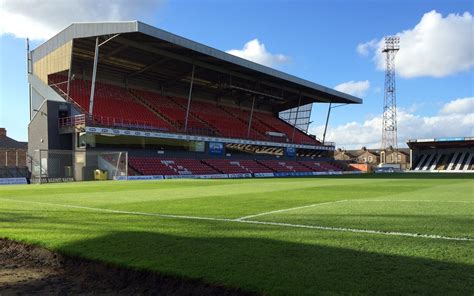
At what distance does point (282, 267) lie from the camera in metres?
5.27

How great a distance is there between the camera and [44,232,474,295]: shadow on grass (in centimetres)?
449

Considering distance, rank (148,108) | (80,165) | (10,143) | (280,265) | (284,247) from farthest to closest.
A: (10,143) → (148,108) → (80,165) → (284,247) → (280,265)

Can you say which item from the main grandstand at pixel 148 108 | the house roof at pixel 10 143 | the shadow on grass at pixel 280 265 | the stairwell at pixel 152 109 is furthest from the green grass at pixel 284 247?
the house roof at pixel 10 143

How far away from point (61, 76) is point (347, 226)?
45412mm

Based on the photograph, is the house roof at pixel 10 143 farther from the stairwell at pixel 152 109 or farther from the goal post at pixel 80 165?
the goal post at pixel 80 165

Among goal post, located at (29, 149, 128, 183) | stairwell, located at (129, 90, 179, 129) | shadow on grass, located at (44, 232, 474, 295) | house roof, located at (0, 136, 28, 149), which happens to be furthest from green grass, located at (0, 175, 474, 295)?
house roof, located at (0, 136, 28, 149)

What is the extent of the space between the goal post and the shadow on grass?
1314 inches

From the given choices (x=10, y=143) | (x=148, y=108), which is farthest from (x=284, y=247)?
(x=10, y=143)

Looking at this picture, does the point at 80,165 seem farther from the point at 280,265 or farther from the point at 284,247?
the point at 280,265

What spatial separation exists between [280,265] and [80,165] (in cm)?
3807

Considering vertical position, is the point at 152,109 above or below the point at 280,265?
above

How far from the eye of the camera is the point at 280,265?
17.6 feet

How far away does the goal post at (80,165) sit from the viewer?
39500 millimetres

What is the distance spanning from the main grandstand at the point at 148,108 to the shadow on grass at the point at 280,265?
3235 centimetres
